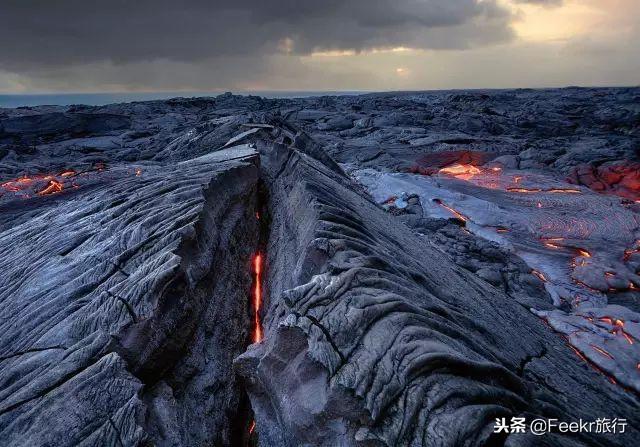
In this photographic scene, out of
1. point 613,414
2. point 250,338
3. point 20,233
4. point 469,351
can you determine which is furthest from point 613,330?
point 20,233

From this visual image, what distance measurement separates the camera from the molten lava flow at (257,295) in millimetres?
5176

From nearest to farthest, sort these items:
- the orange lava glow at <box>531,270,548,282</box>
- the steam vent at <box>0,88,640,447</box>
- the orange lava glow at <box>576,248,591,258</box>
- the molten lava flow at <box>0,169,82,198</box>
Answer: the steam vent at <box>0,88,640,447</box>
the orange lava glow at <box>531,270,548,282</box>
the orange lava glow at <box>576,248,591,258</box>
the molten lava flow at <box>0,169,82,198</box>

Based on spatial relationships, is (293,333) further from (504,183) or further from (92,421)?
(504,183)

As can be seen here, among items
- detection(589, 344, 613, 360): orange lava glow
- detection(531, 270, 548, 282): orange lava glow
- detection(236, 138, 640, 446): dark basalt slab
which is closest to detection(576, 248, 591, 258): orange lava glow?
detection(531, 270, 548, 282): orange lava glow

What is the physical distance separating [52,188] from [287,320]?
1060 centimetres

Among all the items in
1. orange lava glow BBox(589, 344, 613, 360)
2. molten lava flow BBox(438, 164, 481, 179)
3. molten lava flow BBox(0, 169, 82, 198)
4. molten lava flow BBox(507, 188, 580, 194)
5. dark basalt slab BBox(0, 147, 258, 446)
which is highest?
dark basalt slab BBox(0, 147, 258, 446)

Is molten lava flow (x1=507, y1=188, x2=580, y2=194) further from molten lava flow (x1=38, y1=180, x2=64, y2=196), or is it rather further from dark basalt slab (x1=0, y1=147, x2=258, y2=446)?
molten lava flow (x1=38, y1=180, x2=64, y2=196)

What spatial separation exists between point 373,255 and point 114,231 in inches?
151

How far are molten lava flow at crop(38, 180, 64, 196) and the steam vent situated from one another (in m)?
0.28

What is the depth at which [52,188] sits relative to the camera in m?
10.9

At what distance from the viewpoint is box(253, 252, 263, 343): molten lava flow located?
204 inches

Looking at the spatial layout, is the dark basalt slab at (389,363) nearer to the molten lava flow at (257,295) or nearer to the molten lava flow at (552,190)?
the molten lava flow at (257,295)

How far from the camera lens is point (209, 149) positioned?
11664mm

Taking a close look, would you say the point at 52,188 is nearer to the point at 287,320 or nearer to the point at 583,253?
the point at 287,320
